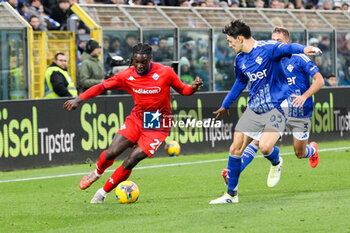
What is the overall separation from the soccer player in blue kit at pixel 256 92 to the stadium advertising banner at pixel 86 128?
5850mm

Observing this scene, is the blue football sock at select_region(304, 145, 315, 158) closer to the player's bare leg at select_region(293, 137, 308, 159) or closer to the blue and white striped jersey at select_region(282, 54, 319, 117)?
the player's bare leg at select_region(293, 137, 308, 159)

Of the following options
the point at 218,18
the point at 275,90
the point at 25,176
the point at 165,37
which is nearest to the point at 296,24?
the point at 218,18

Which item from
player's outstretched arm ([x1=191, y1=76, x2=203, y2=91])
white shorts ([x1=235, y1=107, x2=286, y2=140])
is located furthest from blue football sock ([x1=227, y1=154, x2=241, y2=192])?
player's outstretched arm ([x1=191, y1=76, x2=203, y2=91])

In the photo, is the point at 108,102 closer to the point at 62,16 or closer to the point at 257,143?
the point at 62,16

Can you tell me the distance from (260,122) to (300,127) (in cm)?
165

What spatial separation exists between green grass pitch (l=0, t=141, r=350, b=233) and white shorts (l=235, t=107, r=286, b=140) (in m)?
0.85

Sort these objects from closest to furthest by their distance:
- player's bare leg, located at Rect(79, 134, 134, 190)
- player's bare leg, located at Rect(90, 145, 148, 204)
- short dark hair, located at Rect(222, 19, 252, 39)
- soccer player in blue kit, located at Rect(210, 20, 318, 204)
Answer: short dark hair, located at Rect(222, 19, 252, 39) → soccer player in blue kit, located at Rect(210, 20, 318, 204) → player's bare leg, located at Rect(90, 145, 148, 204) → player's bare leg, located at Rect(79, 134, 134, 190)

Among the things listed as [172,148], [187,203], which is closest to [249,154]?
[187,203]

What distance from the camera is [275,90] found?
10.2 metres

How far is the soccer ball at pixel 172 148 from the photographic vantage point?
55.3 feet

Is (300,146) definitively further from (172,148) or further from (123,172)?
(172,148)

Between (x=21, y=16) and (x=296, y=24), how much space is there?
8.06 meters

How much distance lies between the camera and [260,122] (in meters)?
10.2

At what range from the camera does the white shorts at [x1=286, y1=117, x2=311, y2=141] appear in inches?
457
